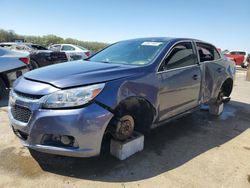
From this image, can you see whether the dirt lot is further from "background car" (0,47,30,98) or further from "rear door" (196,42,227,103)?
"background car" (0,47,30,98)

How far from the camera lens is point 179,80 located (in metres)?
3.72

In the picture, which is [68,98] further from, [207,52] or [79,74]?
[207,52]

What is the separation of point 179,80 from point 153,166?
1344 mm

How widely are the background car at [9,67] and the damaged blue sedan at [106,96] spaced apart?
9.07ft

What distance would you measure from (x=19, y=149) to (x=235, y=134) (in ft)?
11.6

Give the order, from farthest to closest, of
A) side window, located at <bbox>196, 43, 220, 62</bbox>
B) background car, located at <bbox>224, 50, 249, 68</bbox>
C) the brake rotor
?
background car, located at <bbox>224, 50, 249, 68</bbox>, side window, located at <bbox>196, 43, 220, 62</bbox>, the brake rotor

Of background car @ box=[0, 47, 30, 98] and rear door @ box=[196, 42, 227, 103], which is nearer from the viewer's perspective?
rear door @ box=[196, 42, 227, 103]

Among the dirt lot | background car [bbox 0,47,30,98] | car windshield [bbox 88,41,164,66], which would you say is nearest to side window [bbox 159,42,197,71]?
car windshield [bbox 88,41,164,66]

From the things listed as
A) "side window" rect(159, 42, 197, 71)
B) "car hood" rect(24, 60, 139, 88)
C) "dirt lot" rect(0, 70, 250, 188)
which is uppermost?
"side window" rect(159, 42, 197, 71)

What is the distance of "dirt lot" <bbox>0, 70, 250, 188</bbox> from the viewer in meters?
2.74

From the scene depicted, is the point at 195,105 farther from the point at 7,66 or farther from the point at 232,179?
the point at 7,66

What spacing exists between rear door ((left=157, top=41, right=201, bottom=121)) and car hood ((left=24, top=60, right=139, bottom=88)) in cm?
58

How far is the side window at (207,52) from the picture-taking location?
4566 mm

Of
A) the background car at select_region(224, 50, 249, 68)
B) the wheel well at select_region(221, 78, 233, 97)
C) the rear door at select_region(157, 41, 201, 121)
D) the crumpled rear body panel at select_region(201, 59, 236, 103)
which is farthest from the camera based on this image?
the background car at select_region(224, 50, 249, 68)
